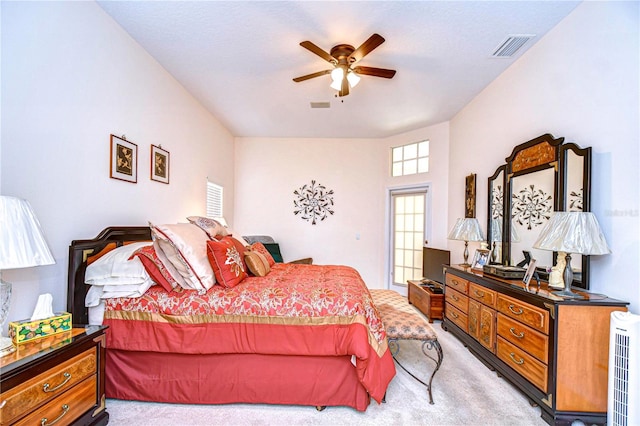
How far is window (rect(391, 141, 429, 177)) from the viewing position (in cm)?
487

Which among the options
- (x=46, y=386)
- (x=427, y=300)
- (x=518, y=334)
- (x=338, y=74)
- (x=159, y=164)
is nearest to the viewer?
(x=46, y=386)

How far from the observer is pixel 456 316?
122 inches

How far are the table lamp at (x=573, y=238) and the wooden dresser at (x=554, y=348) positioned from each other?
0.15m

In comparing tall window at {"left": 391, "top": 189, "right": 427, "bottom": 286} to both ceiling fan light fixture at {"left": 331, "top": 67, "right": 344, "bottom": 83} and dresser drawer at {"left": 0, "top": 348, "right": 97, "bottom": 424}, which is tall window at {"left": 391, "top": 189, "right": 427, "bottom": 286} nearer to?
ceiling fan light fixture at {"left": 331, "top": 67, "right": 344, "bottom": 83}

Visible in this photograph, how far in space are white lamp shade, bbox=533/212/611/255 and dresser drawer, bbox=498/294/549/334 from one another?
1.53ft

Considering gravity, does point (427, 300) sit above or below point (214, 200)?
below

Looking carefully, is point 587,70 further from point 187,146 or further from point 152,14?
point 187,146

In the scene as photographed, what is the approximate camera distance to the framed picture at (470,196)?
12.2 feet

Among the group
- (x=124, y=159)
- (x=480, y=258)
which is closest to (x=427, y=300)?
(x=480, y=258)

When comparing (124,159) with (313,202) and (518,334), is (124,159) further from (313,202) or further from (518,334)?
(518,334)

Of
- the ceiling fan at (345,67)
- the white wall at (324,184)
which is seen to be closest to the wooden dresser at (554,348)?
the ceiling fan at (345,67)

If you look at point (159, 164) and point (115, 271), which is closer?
point (115, 271)

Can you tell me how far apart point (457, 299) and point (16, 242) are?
3.57m

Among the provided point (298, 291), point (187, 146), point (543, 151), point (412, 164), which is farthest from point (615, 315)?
point (187, 146)
